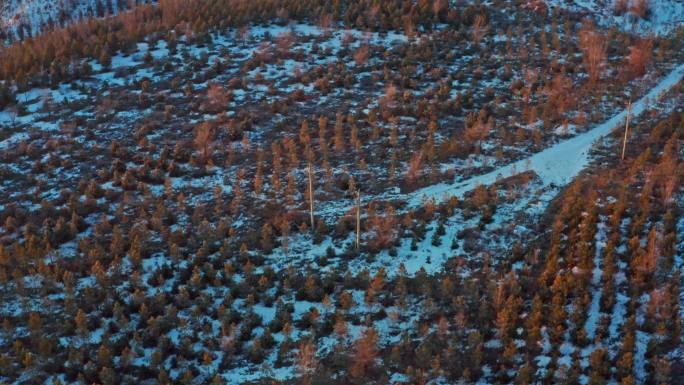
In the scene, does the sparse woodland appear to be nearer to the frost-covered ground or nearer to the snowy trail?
the snowy trail

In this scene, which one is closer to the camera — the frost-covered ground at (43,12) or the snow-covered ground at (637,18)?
the snow-covered ground at (637,18)

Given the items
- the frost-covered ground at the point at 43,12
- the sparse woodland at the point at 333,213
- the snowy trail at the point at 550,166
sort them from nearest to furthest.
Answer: the sparse woodland at the point at 333,213
the snowy trail at the point at 550,166
the frost-covered ground at the point at 43,12

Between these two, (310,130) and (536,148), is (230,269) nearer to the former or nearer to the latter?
(310,130)

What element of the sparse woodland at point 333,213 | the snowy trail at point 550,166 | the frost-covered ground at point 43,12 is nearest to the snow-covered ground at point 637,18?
the sparse woodland at point 333,213

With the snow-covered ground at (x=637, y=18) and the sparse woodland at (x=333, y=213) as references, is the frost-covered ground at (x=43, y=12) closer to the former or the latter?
the sparse woodland at (x=333, y=213)

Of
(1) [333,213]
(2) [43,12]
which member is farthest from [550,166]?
(2) [43,12]

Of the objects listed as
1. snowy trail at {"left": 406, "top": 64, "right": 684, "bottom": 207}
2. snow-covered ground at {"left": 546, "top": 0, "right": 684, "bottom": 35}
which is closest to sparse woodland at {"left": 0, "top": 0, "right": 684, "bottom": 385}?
snowy trail at {"left": 406, "top": 64, "right": 684, "bottom": 207}

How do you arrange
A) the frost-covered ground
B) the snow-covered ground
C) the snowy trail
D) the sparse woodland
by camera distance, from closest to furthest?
the sparse woodland → the snowy trail → the snow-covered ground → the frost-covered ground
